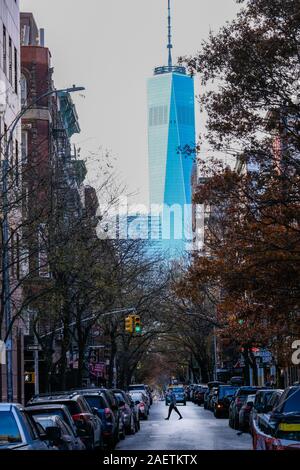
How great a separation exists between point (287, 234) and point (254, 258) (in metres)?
1.54

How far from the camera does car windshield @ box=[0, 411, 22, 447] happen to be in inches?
535

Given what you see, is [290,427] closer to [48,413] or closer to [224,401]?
[48,413]

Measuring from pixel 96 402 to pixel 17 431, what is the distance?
16181 mm

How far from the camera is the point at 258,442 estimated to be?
57.8ft

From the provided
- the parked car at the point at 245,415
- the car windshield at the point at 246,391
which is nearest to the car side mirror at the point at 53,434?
the parked car at the point at 245,415

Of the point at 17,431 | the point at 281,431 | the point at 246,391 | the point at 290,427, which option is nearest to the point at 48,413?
the point at 17,431

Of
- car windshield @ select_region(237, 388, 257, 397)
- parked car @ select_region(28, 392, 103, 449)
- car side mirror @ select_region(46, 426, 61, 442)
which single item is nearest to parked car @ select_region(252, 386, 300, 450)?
car side mirror @ select_region(46, 426, 61, 442)

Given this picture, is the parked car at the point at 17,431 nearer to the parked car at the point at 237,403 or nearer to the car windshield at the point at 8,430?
the car windshield at the point at 8,430

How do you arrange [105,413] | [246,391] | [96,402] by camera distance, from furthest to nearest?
[246,391]
[96,402]
[105,413]

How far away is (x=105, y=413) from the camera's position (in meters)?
29.0

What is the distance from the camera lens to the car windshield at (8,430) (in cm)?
1359

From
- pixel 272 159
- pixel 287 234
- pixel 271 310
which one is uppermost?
pixel 272 159
